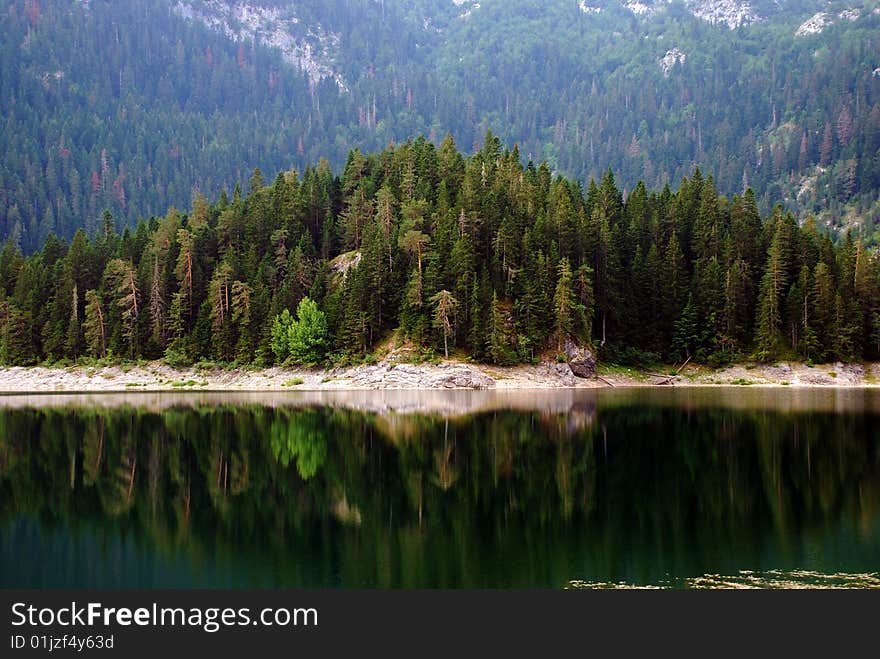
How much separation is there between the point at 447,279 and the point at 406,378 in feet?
47.8

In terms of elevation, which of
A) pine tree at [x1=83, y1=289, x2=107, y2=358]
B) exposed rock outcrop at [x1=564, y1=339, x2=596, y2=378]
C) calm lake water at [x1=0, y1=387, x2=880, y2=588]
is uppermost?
pine tree at [x1=83, y1=289, x2=107, y2=358]

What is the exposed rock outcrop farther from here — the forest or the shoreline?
the forest

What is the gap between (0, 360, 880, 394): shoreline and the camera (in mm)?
95750

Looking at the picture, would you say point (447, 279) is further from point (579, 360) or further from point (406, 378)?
point (579, 360)

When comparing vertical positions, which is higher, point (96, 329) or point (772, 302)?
point (772, 302)

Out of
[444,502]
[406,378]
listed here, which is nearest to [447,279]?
[406,378]

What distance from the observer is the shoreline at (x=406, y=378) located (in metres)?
95.8

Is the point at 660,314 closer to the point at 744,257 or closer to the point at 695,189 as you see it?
the point at 744,257

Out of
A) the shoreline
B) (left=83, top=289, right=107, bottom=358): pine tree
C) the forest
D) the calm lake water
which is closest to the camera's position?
the calm lake water

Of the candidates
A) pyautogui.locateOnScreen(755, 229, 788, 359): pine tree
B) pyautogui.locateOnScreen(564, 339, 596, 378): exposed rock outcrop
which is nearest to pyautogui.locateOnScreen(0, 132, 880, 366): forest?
pyautogui.locateOnScreen(755, 229, 788, 359): pine tree

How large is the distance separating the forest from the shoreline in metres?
2.01

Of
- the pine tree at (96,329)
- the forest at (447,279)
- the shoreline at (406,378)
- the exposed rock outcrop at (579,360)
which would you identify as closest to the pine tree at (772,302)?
the forest at (447,279)

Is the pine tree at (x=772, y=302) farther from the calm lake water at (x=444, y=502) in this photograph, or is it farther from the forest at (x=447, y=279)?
the calm lake water at (x=444, y=502)

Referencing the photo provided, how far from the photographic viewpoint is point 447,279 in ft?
339
